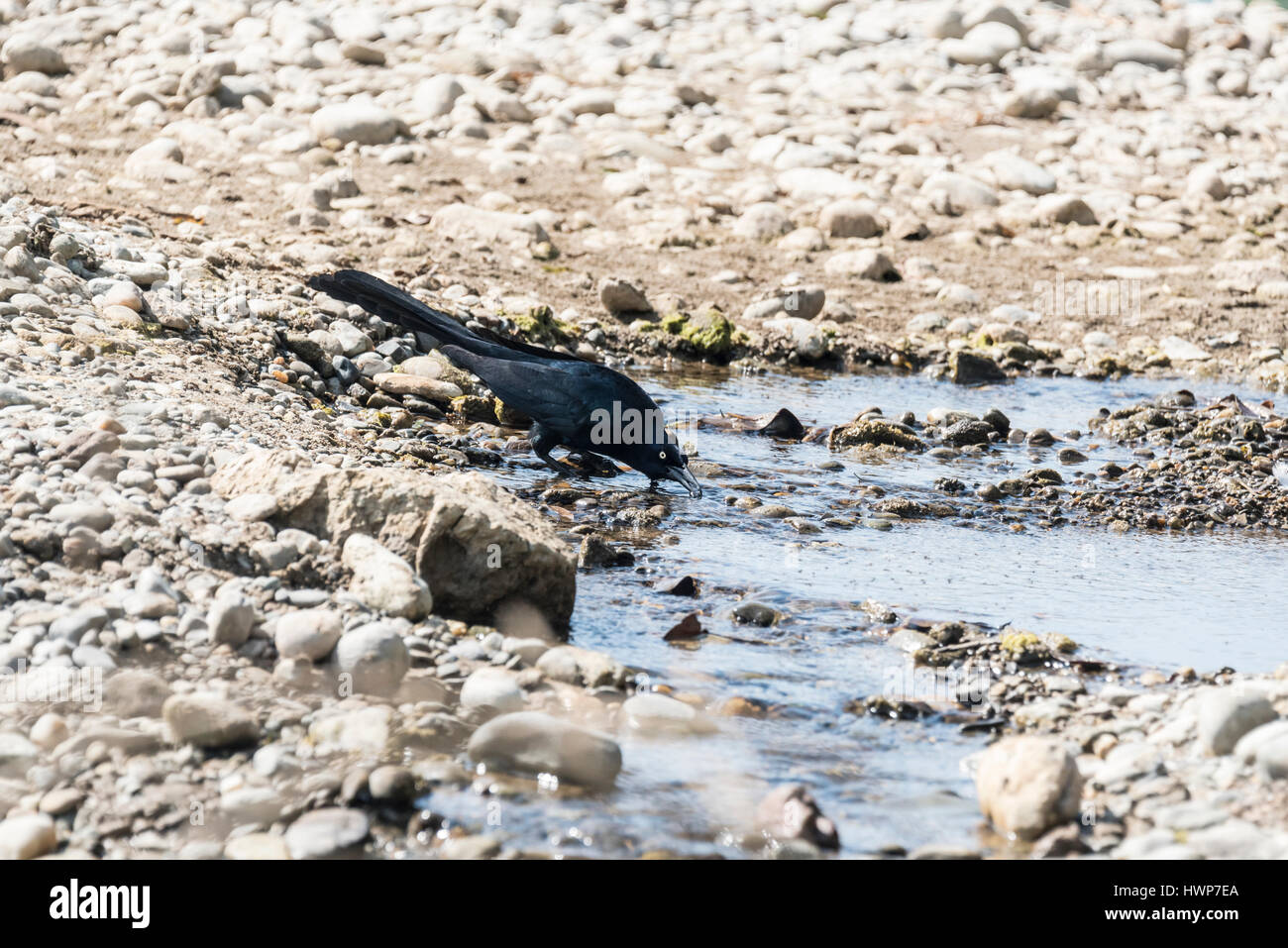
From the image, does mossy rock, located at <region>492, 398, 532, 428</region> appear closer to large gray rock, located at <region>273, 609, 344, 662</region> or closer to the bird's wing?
the bird's wing

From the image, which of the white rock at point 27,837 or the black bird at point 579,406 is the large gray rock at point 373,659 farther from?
the black bird at point 579,406

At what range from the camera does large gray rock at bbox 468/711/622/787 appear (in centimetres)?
401

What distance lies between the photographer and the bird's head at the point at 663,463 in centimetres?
700

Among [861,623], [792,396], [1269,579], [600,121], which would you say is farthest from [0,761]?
[600,121]

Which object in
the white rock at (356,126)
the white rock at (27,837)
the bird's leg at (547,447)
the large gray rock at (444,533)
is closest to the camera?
the white rock at (27,837)

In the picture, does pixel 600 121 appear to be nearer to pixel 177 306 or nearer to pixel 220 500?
pixel 177 306

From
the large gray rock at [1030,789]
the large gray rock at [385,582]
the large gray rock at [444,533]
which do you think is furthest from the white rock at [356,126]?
the large gray rock at [1030,789]

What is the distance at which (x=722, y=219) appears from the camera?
1255 centimetres

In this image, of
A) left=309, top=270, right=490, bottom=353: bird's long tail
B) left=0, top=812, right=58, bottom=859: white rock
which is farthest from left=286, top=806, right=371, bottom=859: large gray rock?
left=309, top=270, right=490, bottom=353: bird's long tail

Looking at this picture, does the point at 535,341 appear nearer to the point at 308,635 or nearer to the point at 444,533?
the point at 444,533

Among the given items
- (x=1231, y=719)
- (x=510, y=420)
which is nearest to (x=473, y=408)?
(x=510, y=420)

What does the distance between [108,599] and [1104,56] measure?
1544 centimetres

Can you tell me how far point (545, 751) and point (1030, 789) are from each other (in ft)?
4.62

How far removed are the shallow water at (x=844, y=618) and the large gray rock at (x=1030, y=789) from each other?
0.39 ft
